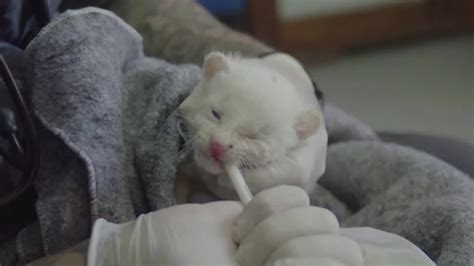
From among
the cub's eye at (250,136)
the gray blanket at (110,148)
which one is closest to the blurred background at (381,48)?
the gray blanket at (110,148)

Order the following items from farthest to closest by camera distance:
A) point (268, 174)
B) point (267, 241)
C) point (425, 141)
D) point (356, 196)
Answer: point (425, 141) → point (356, 196) → point (268, 174) → point (267, 241)

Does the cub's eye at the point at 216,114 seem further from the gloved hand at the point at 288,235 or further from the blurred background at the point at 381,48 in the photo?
the blurred background at the point at 381,48

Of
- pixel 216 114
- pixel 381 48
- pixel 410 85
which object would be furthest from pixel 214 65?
pixel 381 48

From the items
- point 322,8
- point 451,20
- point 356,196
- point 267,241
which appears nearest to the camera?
point 267,241

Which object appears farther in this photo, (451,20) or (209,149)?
(451,20)

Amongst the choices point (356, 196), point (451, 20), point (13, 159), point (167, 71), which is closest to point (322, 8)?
point (451, 20)

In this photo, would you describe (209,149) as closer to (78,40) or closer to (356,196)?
(78,40)
